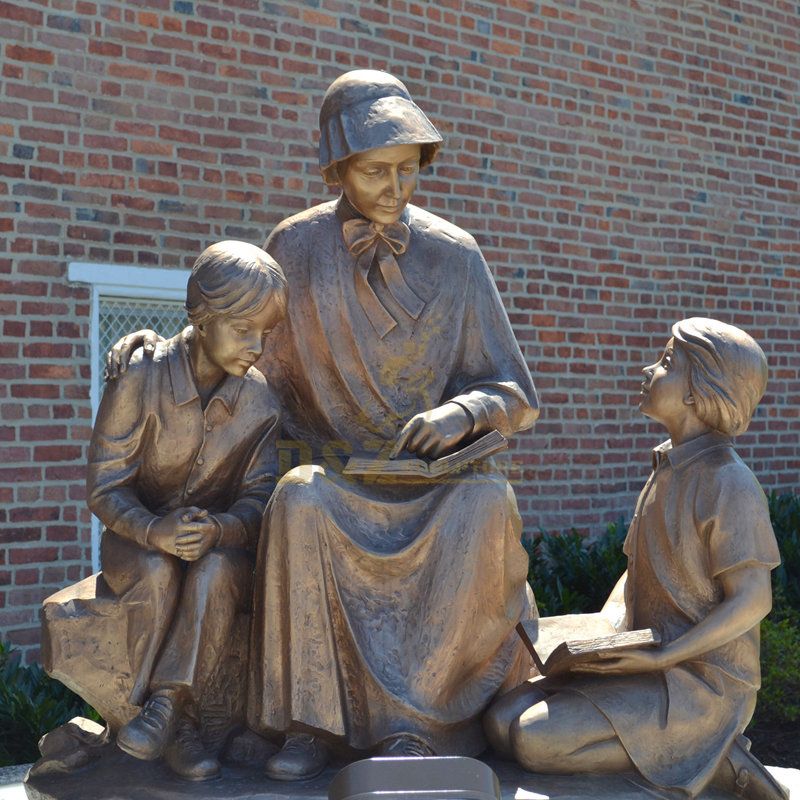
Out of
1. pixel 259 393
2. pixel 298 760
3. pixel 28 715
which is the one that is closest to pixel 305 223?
pixel 259 393

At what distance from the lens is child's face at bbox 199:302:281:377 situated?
11.3 ft

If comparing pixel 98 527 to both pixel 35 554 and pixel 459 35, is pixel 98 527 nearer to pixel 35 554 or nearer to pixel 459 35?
pixel 35 554

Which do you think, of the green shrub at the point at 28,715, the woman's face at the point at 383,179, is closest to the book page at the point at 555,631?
the woman's face at the point at 383,179

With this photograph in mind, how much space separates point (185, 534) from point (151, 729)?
1.58ft

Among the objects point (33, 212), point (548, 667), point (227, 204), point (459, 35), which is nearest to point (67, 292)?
point (33, 212)

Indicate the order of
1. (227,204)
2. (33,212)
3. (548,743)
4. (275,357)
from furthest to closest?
(227,204)
(33,212)
(275,357)
(548,743)

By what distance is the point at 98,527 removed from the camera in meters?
6.11

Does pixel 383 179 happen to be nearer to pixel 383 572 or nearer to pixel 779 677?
pixel 383 572

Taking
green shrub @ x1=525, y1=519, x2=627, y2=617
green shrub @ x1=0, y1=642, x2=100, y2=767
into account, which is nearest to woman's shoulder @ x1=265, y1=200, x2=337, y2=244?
green shrub @ x1=0, y1=642, x2=100, y2=767

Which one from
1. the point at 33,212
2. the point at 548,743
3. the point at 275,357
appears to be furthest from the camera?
the point at 33,212

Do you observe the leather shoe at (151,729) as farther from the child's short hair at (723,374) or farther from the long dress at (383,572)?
the child's short hair at (723,374)

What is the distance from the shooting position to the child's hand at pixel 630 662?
3318 millimetres

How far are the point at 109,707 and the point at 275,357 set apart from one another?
1.10 meters

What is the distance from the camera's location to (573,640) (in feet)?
11.2
